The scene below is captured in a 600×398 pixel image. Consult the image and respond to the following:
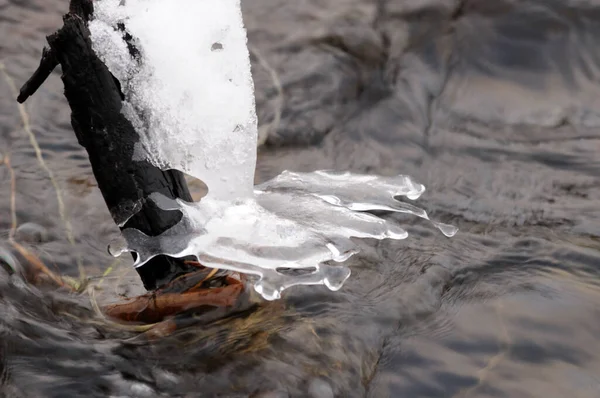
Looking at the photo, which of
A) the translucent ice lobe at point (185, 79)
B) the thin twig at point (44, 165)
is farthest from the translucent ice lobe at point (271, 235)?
the thin twig at point (44, 165)

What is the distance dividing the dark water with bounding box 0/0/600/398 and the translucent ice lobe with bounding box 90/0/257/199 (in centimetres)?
54

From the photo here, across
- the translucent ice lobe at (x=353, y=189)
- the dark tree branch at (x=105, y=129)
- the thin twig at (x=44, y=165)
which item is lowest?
the thin twig at (x=44, y=165)

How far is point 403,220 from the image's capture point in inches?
118

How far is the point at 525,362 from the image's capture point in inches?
84.6

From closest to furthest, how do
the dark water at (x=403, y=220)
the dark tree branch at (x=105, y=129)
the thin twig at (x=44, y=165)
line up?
the dark tree branch at (x=105, y=129), the dark water at (x=403, y=220), the thin twig at (x=44, y=165)

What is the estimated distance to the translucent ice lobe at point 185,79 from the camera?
6.21ft

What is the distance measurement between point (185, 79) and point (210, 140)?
18cm

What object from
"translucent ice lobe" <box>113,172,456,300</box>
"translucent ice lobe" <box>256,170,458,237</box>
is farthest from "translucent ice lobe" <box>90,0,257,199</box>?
"translucent ice lobe" <box>256,170,458,237</box>

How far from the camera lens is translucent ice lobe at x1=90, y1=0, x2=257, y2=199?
1.89m

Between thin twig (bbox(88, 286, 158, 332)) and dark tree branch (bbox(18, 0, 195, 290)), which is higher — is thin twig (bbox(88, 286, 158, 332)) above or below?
below

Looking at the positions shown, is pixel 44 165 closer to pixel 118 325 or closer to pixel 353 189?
pixel 118 325

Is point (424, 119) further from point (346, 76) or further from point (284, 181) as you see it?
point (284, 181)

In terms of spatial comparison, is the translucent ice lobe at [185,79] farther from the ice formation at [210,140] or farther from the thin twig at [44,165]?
the thin twig at [44,165]

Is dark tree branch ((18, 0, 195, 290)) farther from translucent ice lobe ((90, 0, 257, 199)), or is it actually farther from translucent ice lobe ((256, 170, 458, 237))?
translucent ice lobe ((256, 170, 458, 237))
